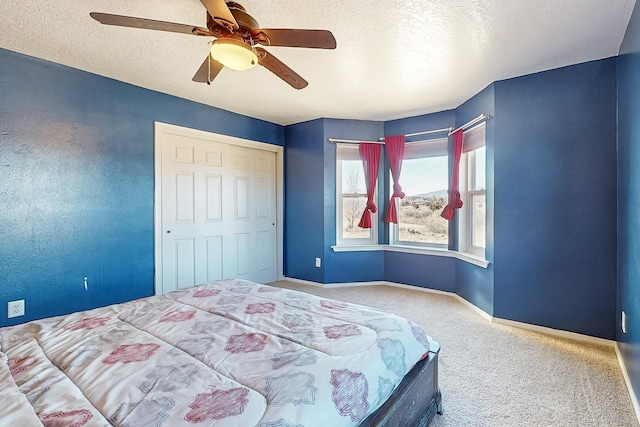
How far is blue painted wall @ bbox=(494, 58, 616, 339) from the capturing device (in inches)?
97.6

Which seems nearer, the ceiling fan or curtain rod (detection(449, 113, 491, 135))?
the ceiling fan

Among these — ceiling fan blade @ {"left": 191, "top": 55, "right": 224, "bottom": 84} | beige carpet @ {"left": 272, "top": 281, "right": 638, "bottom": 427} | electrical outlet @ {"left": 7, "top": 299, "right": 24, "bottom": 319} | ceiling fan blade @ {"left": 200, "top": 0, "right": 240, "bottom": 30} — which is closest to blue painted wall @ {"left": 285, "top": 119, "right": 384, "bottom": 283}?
beige carpet @ {"left": 272, "top": 281, "right": 638, "bottom": 427}

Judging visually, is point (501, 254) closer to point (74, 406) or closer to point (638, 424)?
point (638, 424)

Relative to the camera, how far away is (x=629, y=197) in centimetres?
202

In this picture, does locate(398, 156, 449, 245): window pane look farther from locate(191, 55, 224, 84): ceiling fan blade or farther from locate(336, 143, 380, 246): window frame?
locate(191, 55, 224, 84): ceiling fan blade

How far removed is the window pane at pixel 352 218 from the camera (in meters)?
4.38

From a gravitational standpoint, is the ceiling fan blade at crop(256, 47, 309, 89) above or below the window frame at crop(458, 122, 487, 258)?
above

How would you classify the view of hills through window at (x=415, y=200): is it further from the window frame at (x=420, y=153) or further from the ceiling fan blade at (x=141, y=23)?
the ceiling fan blade at (x=141, y=23)

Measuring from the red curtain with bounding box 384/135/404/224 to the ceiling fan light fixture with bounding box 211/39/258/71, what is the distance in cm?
275

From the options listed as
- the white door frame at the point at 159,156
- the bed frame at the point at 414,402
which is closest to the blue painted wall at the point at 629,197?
the bed frame at the point at 414,402

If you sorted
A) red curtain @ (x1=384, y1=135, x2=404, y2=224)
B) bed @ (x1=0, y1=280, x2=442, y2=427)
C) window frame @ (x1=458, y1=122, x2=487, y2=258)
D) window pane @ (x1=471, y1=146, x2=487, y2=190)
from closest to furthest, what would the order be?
bed @ (x1=0, y1=280, x2=442, y2=427)
window pane @ (x1=471, y1=146, x2=487, y2=190)
window frame @ (x1=458, y1=122, x2=487, y2=258)
red curtain @ (x1=384, y1=135, x2=404, y2=224)

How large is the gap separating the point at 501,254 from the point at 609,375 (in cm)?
114

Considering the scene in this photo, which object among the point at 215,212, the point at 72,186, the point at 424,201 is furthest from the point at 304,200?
the point at 72,186

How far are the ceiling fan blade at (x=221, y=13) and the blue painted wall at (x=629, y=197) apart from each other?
88.6 inches
